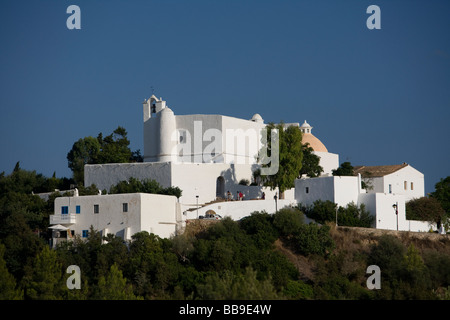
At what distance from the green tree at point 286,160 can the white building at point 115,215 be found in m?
9.21

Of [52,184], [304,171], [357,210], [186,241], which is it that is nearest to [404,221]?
[357,210]

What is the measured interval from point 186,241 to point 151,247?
7.55ft

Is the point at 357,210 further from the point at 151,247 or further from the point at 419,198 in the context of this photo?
the point at 151,247

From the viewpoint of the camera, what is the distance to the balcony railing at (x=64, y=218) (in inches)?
1654

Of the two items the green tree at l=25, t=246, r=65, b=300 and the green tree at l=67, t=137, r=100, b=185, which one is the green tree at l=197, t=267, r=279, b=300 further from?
the green tree at l=67, t=137, r=100, b=185

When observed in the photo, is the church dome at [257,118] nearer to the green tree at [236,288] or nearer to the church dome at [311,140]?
the church dome at [311,140]

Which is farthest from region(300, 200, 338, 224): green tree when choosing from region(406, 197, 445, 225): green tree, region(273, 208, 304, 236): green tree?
region(406, 197, 445, 225): green tree

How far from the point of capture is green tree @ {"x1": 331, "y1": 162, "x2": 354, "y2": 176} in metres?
53.3

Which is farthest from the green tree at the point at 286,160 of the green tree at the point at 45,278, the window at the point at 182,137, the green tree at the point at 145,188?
the green tree at the point at 45,278

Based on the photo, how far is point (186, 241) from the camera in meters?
41.4
